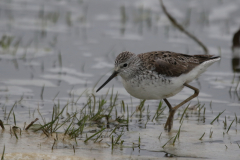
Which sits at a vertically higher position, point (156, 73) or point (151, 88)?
point (156, 73)

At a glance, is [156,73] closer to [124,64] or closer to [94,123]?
[124,64]

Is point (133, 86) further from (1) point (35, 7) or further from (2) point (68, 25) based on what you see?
(1) point (35, 7)

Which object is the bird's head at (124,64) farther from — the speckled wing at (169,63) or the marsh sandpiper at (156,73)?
the speckled wing at (169,63)

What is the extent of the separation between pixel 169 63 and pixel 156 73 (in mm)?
403

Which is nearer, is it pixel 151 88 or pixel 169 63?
pixel 151 88

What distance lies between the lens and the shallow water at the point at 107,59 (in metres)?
6.05

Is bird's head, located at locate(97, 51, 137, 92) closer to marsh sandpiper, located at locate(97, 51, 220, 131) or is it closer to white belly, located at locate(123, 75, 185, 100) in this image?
marsh sandpiper, located at locate(97, 51, 220, 131)

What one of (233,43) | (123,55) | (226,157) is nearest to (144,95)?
(123,55)

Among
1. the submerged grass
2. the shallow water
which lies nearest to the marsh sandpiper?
the submerged grass

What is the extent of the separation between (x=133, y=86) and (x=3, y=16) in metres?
8.53

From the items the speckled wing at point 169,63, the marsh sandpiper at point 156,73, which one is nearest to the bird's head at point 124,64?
the marsh sandpiper at point 156,73

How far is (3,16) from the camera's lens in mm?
13836

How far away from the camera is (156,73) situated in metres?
6.74

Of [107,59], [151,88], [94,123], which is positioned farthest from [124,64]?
[107,59]
